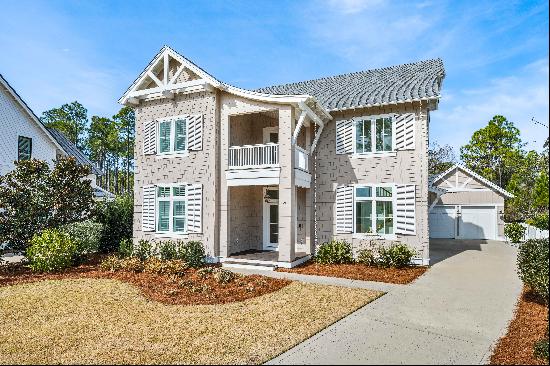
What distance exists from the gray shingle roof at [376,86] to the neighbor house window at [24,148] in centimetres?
1518

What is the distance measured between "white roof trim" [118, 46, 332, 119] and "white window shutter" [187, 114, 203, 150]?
166cm

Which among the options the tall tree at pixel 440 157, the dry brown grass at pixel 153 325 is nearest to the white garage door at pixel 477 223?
the dry brown grass at pixel 153 325

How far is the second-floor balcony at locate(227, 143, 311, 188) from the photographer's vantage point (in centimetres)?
1368

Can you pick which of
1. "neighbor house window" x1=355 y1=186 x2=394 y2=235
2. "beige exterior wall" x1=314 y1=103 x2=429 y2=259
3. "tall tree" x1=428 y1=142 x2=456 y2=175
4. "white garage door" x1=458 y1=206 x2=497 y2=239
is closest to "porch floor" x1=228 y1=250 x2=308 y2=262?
"beige exterior wall" x1=314 y1=103 x2=429 y2=259

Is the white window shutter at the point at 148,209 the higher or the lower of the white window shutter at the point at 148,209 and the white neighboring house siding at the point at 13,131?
the lower

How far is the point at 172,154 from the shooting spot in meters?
15.8

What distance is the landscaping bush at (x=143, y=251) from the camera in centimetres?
1460

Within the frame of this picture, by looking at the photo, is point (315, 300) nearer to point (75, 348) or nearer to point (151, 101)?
point (75, 348)

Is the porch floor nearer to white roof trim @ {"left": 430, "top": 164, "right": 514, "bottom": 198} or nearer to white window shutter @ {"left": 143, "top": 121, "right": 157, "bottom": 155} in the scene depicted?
white window shutter @ {"left": 143, "top": 121, "right": 157, "bottom": 155}

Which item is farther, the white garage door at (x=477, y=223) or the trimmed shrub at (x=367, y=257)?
the white garage door at (x=477, y=223)

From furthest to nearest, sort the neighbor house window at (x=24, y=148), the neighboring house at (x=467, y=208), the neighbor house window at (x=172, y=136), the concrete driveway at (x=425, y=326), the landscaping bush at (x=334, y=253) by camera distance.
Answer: the neighboring house at (x=467, y=208) < the neighbor house window at (x=24, y=148) < the neighbor house window at (x=172, y=136) < the landscaping bush at (x=334, y=253) < the concrete driveway at (x=425, y=326)

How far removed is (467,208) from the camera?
990 inches

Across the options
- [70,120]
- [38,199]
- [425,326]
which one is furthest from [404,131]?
[70,120]

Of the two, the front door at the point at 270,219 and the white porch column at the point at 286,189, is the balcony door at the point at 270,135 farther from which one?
the white porch column at the point at 286,189
